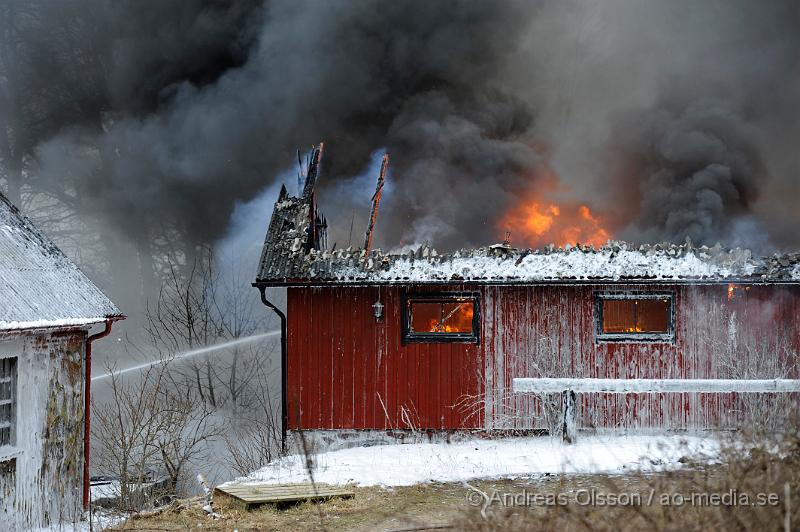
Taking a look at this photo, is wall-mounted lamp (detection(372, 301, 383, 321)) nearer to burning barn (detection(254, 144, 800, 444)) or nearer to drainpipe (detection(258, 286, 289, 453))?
burning barn (detection(254, 144, 800, 444))

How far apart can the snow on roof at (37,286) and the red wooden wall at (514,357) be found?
10.8 feet

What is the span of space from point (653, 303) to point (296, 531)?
10973 millimetres

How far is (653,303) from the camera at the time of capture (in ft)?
53.0

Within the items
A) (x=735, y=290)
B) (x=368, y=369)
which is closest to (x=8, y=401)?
(x=368, y=369)

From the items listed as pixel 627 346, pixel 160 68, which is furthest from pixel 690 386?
pixel 160 68

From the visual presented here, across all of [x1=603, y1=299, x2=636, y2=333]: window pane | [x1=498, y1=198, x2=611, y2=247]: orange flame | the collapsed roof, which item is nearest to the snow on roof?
the collapsed roof

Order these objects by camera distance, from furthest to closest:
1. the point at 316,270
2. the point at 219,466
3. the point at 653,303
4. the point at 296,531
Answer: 1. the point at 219,466
2. the point at 653,303
3. the point at 316,270
4. the point at 296,531

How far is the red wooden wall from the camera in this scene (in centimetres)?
1223

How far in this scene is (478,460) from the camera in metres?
10.4

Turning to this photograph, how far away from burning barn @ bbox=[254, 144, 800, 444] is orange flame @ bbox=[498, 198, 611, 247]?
21.6 meters

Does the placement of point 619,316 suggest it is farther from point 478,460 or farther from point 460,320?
Result: point 478,460

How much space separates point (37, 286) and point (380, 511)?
5.80 metres

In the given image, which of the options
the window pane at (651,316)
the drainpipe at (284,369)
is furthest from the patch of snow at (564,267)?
the window pane at (651,316)

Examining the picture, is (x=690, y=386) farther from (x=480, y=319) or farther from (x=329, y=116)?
(x=329, y=116)
